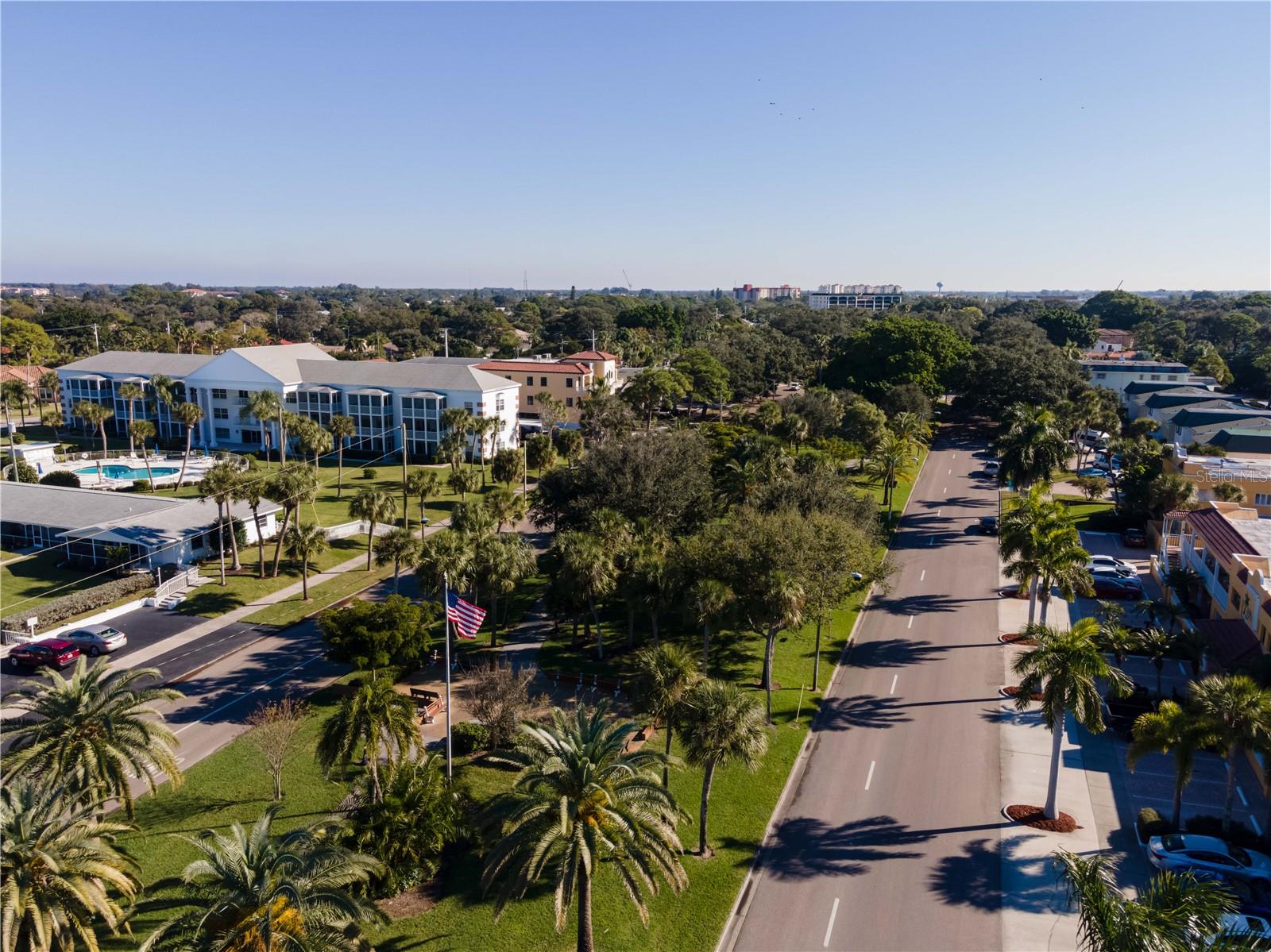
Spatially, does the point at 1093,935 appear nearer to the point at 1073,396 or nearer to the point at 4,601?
the point at 4,601

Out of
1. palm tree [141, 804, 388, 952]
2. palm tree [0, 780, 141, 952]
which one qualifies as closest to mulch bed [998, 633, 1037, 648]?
palm tree [141, 804, 388, 952]

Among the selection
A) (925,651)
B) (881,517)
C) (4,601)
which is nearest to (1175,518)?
(881,517)

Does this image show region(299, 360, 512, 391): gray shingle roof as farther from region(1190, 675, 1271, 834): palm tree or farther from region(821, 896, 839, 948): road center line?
region(1190, 675, 1271, 834): palm tree

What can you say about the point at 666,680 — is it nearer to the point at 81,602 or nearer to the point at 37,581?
the point at 81,602

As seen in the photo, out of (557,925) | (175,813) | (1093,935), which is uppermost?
(1093,935)

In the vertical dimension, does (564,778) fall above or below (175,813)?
above

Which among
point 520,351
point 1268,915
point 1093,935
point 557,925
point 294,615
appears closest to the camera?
point 1093,935

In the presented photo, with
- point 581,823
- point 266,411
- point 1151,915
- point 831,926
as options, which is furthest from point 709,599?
point 266,411
